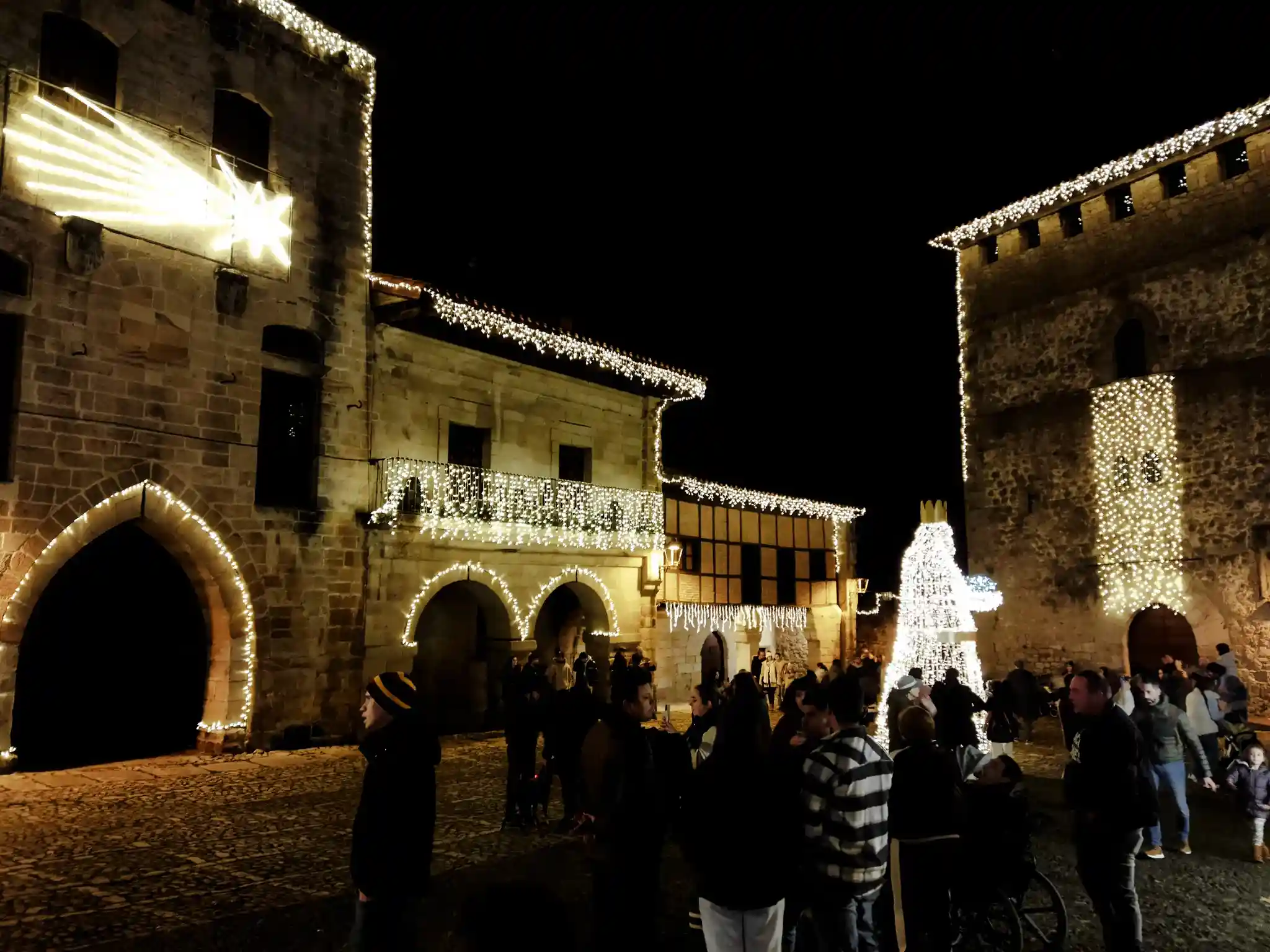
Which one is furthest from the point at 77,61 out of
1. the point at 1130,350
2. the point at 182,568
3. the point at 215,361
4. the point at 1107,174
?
the point at 1130,350

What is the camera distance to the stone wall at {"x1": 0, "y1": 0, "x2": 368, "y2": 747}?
1238cm

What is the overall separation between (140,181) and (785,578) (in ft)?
64.3

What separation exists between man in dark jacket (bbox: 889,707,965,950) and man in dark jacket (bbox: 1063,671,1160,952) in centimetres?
101

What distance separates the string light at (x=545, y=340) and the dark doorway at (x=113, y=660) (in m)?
6.34

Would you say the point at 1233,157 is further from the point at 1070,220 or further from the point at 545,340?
the point at 545,340

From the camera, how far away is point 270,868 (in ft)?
25.5

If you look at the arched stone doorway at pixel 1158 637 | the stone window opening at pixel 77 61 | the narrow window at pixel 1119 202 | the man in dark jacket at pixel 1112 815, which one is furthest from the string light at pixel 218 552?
the narrow window at pixel 1119 202

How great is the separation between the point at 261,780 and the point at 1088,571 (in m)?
18.3

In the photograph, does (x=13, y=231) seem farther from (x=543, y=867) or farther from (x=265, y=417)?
(x=543, y=867)

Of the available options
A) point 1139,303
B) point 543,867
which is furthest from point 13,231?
point 1139,303

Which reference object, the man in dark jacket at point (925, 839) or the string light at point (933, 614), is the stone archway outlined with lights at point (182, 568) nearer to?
the string light at point (933, 614)

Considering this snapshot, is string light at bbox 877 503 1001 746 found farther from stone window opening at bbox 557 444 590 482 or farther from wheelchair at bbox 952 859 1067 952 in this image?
wheelchair at bbox 952 859 1067 952

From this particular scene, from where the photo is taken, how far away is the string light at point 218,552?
1255cm

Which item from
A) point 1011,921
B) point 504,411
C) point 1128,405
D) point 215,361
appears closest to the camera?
point 1011,921
